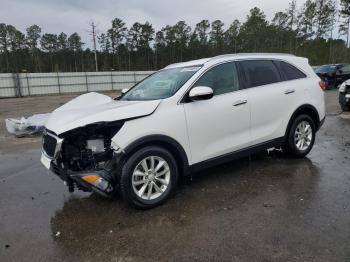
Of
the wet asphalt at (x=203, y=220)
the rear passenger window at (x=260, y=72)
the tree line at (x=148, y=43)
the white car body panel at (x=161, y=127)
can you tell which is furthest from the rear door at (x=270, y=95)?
the tree line at (x=148, y=43)

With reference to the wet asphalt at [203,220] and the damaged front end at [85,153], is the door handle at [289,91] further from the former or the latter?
the damaged front end at [85,153]

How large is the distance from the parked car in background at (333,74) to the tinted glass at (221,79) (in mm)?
18497

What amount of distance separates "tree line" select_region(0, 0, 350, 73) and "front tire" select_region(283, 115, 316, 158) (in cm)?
6018

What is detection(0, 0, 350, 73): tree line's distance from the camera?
63.5 m

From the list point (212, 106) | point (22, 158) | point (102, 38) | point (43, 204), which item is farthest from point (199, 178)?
point (102, 38)

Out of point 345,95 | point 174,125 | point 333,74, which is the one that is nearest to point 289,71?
point 174,125

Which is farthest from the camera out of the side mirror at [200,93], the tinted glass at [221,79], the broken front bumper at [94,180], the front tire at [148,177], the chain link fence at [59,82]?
the chain link fence at [59,82]

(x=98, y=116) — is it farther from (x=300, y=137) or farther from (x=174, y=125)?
(x=300, y=137)

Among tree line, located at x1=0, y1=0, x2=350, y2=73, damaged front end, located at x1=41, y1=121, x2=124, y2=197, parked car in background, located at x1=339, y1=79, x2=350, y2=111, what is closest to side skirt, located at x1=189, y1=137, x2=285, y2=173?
damaged front end, located at x1=41, y1=121, x2=124, y2=197

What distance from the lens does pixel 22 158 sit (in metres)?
7.08

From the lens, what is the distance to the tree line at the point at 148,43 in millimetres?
63469

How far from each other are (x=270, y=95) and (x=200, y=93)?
157 cm

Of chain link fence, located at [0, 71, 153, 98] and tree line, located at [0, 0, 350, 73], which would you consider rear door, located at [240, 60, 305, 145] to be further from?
tree line, located at [0, 0, 350, 73]

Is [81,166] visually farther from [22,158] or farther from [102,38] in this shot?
[102,38]
